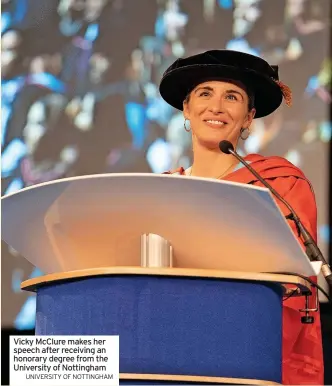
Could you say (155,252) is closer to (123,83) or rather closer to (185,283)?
(185,283)

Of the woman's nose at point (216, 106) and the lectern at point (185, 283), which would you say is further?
the woman's nose at point (216, 106)

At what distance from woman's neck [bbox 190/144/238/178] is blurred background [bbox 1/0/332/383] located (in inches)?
36.3

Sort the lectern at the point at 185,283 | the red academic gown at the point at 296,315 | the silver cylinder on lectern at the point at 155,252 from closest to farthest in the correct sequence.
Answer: the lectern at the point at 185,283 < the silver cylinder on lectern at the point at 155,252 < the red academic gown at the point at 296,315

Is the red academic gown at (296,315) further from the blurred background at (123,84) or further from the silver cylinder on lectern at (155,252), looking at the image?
the blurred background at (123,84)

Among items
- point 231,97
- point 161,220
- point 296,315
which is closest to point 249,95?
point 231,97

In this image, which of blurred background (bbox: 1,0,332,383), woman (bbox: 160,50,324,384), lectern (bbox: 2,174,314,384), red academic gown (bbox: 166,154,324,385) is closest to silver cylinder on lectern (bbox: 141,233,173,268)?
lectern (bbox: 2,174,314,384)

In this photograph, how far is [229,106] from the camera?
3.07 m

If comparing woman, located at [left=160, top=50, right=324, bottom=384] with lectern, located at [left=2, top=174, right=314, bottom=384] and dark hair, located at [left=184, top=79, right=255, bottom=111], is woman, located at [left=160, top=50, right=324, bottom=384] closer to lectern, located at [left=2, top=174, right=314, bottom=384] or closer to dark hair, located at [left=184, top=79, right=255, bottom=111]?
dark hair, located at [left=184, top=79, right=255, bottom=111]

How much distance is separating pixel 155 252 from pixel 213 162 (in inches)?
45.7

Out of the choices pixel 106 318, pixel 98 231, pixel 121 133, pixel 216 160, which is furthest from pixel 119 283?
pixel 121 133

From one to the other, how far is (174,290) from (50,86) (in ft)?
8.38

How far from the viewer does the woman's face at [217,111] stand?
120 inches
